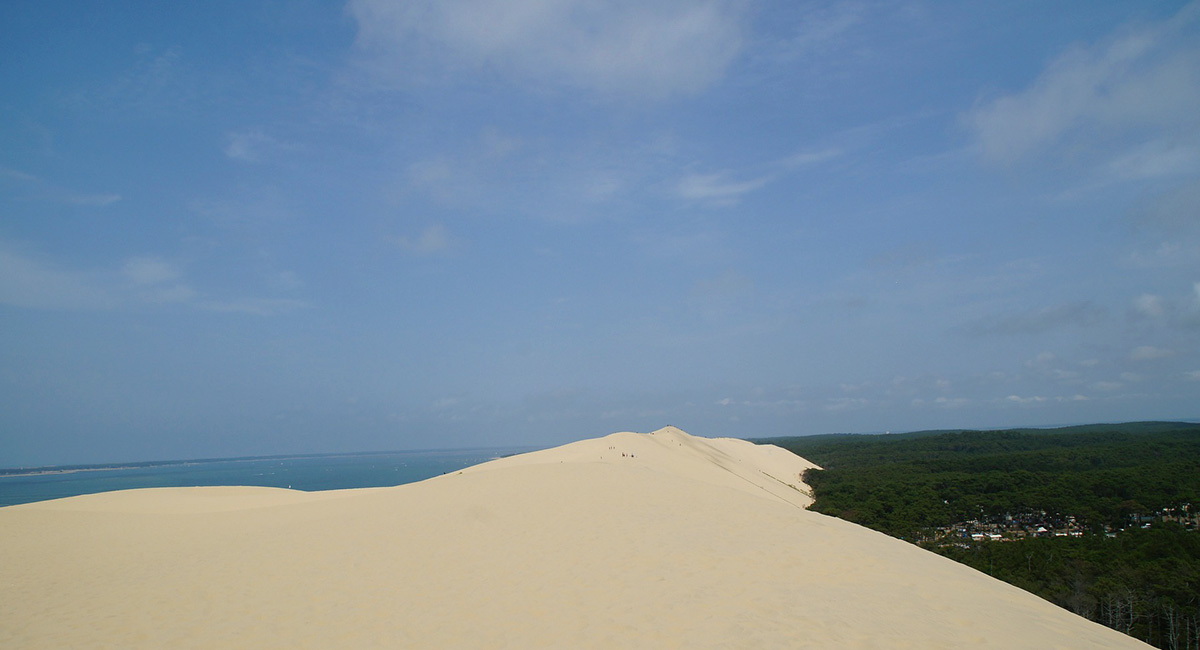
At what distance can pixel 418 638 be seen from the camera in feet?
22.3

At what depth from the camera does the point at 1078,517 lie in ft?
123

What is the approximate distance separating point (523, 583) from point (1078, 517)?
43.8 metres

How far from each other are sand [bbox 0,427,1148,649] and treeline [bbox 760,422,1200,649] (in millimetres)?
15875

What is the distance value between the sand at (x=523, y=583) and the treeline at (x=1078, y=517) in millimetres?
15875

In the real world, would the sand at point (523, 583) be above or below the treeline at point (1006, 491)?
above

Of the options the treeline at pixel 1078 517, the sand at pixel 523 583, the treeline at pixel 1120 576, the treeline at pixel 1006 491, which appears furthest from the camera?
the treeline at pixel 1006 491

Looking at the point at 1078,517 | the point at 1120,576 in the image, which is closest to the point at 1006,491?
the point at 1078,517

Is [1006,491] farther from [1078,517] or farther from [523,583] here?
[523,583]

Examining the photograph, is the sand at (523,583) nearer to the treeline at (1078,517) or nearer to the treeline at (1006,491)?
the treeline at (1078,517)

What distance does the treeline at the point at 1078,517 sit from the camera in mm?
19609

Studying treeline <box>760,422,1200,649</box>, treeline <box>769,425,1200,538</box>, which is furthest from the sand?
treeline <box>769,425,1200,538</box>

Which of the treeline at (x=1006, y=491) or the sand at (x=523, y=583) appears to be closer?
the sand at (x=523, y=583)

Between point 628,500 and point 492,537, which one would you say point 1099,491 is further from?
point 492,537

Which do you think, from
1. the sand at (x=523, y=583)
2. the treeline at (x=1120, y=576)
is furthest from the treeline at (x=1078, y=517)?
the sand at (x=523, y=583)
